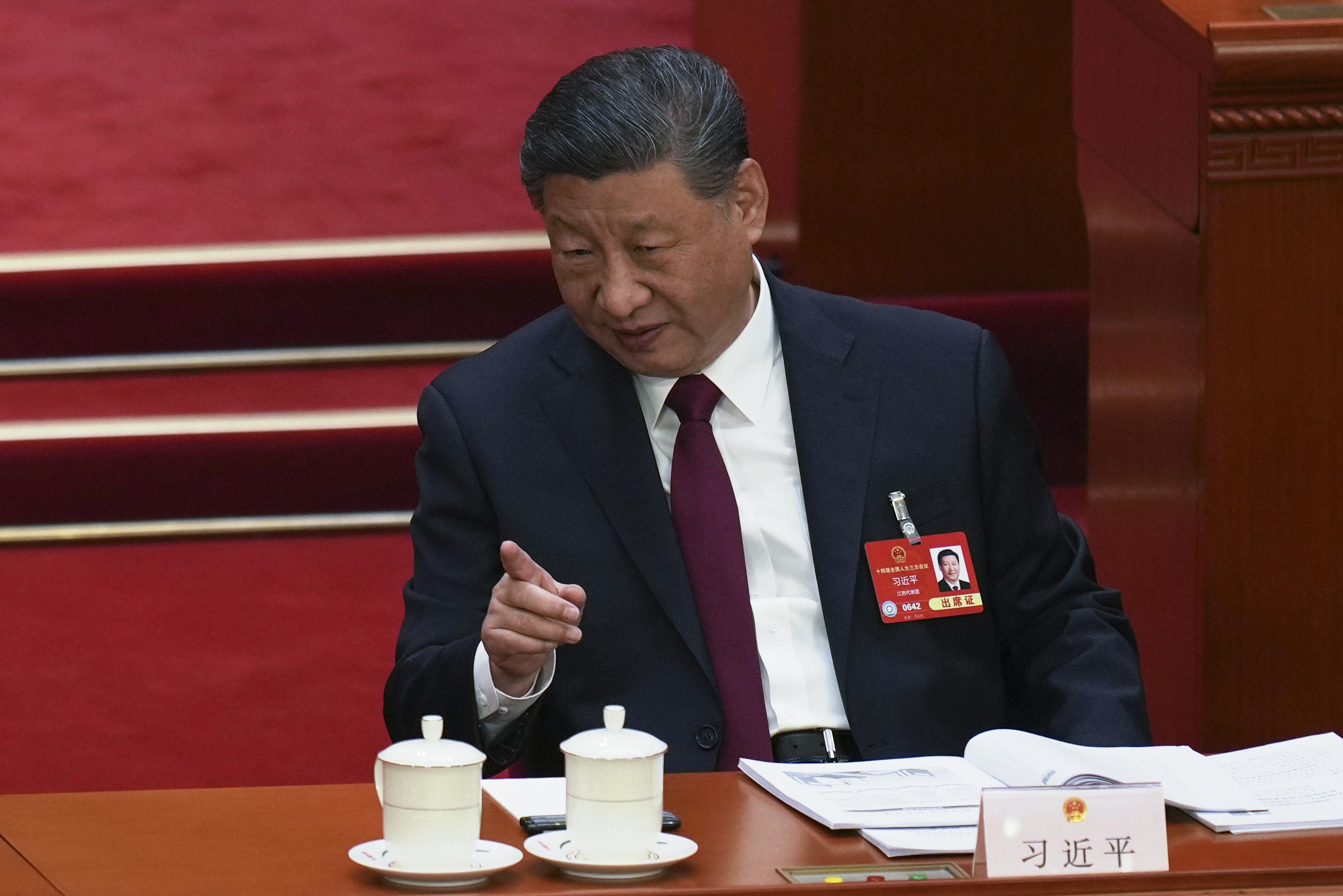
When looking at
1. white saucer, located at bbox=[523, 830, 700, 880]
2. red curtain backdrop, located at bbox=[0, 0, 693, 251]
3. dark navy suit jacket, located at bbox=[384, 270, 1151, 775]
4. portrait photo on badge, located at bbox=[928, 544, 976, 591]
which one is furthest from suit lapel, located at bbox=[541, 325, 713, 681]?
red curtain backdrop, located at bbox=[0, 0, 693, 251]

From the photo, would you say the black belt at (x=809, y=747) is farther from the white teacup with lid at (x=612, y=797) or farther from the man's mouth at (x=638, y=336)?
the white teacup with lid at (x=612, y=797)

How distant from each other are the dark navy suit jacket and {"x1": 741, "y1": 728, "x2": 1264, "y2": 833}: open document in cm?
21

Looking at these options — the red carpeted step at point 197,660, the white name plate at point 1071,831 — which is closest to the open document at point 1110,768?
the white name plate at point 1071,831

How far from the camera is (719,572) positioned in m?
1.67

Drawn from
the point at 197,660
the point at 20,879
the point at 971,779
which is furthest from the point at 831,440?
the point at 197,660

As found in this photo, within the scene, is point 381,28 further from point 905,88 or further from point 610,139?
point 610,139

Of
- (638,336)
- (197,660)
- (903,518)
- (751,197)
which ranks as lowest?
(197,660)

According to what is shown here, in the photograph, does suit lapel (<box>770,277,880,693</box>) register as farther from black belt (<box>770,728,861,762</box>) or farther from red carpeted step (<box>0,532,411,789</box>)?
red carpeted step (<box>0,532,411,789</box>)

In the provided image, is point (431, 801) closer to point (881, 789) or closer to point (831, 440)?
point (881, 789)

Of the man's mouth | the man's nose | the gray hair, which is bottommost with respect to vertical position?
the man's mouth

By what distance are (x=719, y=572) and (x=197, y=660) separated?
149 centimetres

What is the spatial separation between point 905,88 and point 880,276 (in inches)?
12.9

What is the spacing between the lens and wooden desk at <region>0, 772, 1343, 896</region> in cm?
111

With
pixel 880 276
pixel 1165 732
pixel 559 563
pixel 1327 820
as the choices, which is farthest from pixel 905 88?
pixel 1327 820
